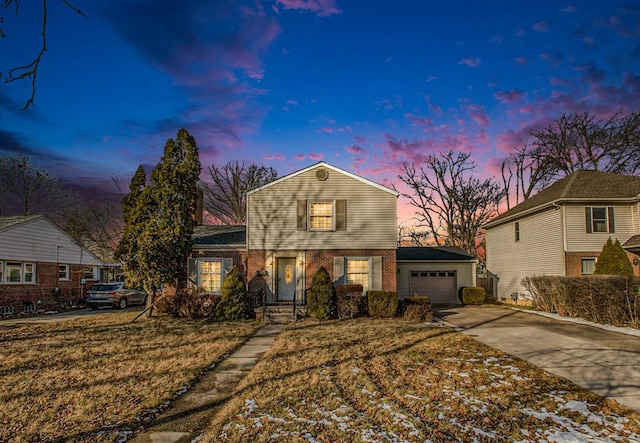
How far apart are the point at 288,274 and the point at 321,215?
2.96 m

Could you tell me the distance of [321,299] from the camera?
14.9 m

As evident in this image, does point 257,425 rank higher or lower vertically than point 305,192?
lower

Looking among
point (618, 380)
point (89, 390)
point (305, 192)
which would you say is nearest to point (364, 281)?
point (305, 192)

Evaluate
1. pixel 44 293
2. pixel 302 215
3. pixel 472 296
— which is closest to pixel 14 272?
pixel 44 293

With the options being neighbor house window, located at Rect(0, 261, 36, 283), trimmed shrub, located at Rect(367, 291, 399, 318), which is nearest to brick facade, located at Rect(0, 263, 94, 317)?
neighbor house window, located at Rect(0, 261, 36, 283)

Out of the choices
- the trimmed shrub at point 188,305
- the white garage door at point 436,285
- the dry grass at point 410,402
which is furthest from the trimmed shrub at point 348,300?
the white garage door at point 436,285

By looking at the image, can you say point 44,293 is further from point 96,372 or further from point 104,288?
point 96,372

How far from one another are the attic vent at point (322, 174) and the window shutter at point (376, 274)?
409 cm

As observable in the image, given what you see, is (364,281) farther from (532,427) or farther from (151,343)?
(532,427)

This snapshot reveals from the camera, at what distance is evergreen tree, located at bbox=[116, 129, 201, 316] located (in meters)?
15.1

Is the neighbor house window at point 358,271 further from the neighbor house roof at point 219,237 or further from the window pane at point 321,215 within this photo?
the neighbor house roof at point 219,237

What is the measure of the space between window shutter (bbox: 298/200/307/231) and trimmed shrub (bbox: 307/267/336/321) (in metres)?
2.72

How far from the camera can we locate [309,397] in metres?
6.11

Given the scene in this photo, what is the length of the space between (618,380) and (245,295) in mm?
11757
